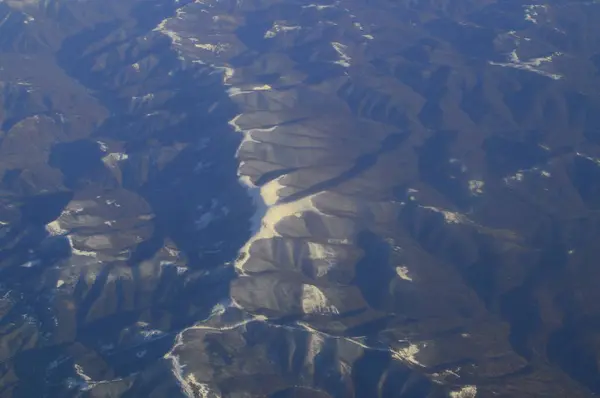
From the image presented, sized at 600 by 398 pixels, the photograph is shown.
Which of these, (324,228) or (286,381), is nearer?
(286,381)

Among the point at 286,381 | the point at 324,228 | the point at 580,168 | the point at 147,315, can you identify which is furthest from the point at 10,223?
Answer: the point at 580,168

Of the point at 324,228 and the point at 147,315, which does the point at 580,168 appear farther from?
the point at 147,315

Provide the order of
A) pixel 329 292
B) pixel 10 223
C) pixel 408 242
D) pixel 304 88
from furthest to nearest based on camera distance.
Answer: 1. pixel 304 88
2. pixel 10 223
3. pixel 408 242
4. pixel 329 292

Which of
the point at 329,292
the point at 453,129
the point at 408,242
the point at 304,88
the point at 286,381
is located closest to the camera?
the point at 286,381

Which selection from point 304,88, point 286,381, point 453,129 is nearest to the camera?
point 286,381

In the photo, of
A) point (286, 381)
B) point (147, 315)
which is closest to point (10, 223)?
point (147, 315)

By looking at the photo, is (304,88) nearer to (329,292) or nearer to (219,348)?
(329,292)
